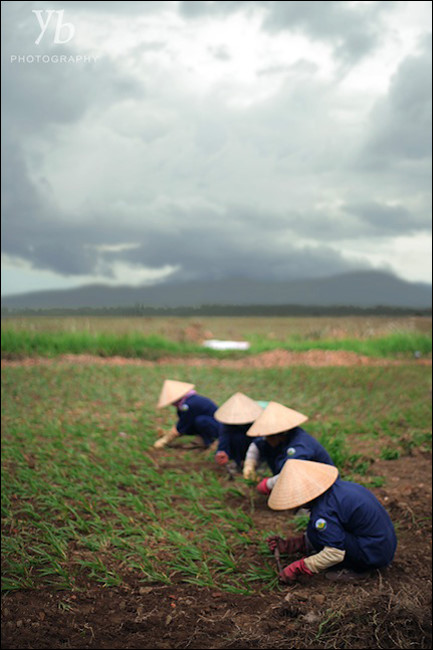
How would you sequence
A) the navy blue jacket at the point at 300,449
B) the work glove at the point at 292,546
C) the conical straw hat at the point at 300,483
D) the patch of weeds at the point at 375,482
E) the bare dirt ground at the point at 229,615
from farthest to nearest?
the patch of weeds at the point at 375,482, the navy blue jacket at the point at 300,449, the work glove at the point at 292,546, the conical straw hat at the point at 300,483, the bare dirt ground at the point at 229,615

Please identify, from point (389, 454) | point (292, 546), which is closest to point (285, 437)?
point (292, 546)

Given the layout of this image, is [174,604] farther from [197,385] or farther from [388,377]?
[388,377]

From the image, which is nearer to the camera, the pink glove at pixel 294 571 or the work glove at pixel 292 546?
the pink glove at pixel 294 571

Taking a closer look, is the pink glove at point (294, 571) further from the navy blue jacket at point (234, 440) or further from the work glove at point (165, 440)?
the work glove at point (165, 440)

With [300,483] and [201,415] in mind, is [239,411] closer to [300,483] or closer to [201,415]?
[201,415]

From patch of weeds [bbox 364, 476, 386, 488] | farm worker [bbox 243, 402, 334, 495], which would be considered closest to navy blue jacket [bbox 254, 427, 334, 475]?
farm worker [bbox 243, 402, 334, 495]

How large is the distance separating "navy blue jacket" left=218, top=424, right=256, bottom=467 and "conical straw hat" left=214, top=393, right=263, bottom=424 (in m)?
0.22

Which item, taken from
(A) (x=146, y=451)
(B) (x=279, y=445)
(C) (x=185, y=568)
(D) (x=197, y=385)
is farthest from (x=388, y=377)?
(C) (x=185, y=568)

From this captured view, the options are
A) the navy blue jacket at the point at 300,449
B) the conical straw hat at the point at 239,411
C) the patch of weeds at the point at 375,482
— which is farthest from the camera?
the patch of weeds at the point at 375,482

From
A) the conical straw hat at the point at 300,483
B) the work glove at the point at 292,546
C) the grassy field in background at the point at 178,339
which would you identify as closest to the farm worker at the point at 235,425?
the work glove at the point at 292,546

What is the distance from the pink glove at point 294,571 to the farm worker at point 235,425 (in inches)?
62.9

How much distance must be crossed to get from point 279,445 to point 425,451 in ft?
8.85

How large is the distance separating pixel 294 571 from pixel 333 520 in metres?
0.40

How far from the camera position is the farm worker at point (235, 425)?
5.11 m
